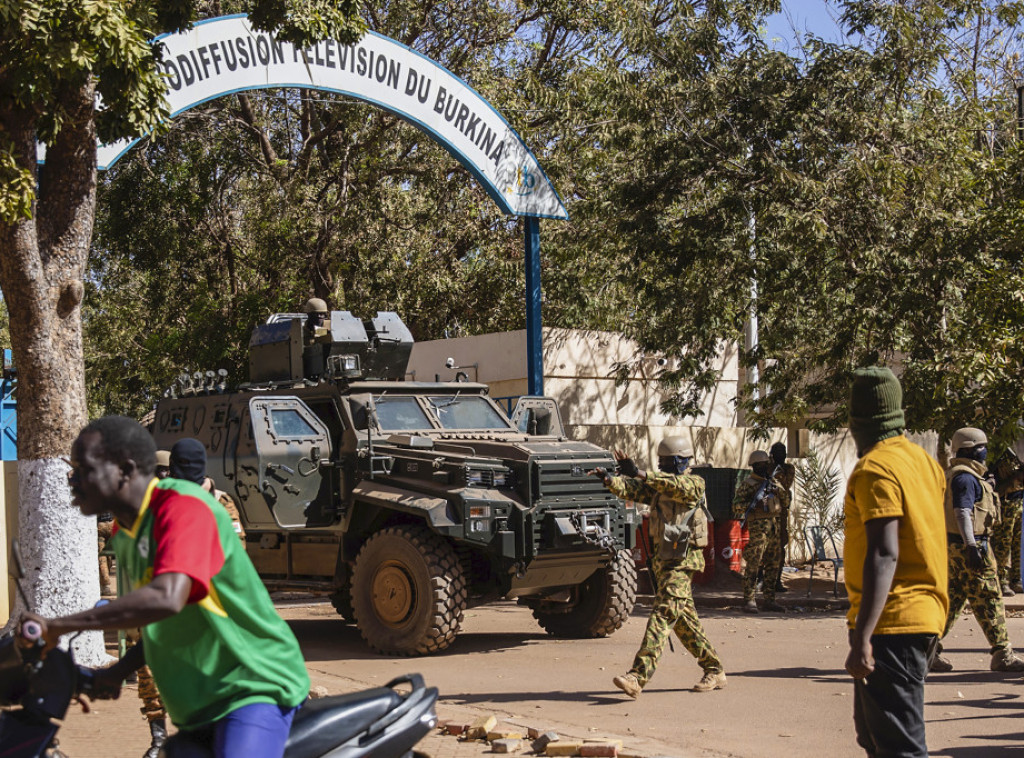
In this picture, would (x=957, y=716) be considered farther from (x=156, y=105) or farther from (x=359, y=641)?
(x=156, y=105)

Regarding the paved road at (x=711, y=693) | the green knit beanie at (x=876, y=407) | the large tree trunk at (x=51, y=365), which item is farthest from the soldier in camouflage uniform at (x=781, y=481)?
the green knit beanie at (x=876, y=407)

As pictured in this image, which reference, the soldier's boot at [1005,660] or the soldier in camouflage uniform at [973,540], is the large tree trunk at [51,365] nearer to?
the soldier in camouflage uniform at [973,540]

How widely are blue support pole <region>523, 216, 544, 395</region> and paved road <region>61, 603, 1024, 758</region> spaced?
131 inches

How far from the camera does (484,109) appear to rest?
1381cm

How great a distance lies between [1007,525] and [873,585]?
29.6ft

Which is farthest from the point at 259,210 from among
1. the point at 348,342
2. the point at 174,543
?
the point at 174,543

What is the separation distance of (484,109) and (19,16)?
646 cm

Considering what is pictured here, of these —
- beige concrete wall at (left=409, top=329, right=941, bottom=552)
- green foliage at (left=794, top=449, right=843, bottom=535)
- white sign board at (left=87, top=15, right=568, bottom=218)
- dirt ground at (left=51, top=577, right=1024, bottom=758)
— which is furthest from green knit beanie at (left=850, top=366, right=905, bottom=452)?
beige concrete wall at (left=409, top=329, right=941, bottom=552)

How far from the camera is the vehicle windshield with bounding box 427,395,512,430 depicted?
11258 millimetres

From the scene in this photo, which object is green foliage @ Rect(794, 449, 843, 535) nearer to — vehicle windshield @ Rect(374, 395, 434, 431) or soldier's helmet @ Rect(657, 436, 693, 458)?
vehicle windshield @ Rect(374, 395, 434, 431)

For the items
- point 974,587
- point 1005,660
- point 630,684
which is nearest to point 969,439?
point 974,587

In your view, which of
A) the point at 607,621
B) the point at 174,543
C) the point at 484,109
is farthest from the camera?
the point at 484,109

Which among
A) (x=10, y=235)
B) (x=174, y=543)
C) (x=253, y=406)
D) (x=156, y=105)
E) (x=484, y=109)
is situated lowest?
(x=174, y=543)

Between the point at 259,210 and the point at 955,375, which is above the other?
the point at 259,210
